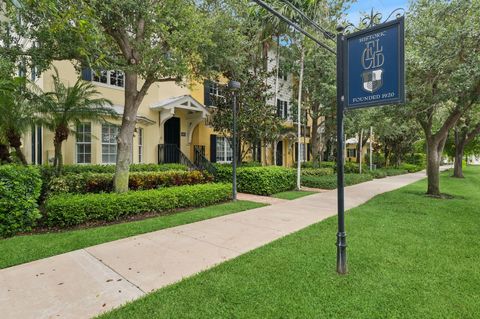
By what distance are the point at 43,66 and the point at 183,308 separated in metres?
7.73

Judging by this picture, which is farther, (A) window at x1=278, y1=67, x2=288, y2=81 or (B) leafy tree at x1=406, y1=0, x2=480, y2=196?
(A) window at x1=278, y1=67, x2=288, y2=81

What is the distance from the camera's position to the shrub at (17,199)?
547 cm

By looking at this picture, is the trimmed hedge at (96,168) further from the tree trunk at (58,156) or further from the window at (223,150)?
the window at (223,150)

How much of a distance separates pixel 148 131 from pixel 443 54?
39.6 feet

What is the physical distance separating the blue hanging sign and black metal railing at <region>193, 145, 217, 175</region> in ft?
31.8

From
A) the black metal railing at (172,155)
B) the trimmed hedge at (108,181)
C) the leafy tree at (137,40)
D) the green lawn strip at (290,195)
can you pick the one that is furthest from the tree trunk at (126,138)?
the green lawn strip at (290,195)

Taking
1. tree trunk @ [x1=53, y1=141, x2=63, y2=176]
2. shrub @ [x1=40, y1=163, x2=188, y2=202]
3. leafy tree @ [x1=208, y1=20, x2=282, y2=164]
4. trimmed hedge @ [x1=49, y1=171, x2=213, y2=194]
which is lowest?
trimmed hedge @ [x1=49, y1=171, x2=213, y2=194]

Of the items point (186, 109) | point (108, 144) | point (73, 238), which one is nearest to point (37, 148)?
point (108, 144)

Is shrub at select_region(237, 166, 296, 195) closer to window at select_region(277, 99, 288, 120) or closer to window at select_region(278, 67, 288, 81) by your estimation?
window at select_region(278, 67, 288, 81)

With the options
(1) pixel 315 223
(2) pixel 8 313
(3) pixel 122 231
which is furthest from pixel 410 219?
(2) pixel 8 313

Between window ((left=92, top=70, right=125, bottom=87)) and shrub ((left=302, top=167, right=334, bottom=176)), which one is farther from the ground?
window ((left=92, top=70, right=125, bottom=87))

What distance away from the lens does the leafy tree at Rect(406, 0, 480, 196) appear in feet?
26.5

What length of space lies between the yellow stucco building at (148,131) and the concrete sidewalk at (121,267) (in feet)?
17.5

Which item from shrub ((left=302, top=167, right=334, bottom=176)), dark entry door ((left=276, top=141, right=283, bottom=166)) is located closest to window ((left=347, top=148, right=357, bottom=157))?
dark entry door ((left=276, top=141, right=283, bottom=166))
